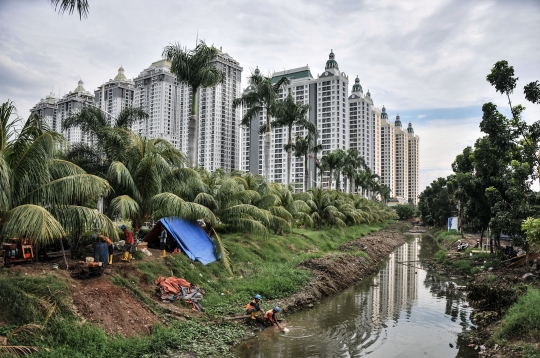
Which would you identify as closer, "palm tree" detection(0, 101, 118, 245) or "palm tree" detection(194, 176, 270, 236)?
"palm tree" detection(0, 101, 118, 245)

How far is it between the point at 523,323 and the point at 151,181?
13297 mm

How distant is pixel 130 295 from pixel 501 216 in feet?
56.8

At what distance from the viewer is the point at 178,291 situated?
1282 centimetres

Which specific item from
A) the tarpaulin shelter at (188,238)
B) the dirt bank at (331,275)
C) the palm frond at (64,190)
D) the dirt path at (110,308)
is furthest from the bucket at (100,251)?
the dirt bank at (331,275)

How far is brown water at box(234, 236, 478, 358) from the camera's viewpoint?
448 inches

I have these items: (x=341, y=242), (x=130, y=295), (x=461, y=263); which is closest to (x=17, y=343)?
(x=130, y=295)

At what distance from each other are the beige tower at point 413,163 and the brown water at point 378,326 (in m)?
148

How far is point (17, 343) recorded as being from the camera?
25.3 ft

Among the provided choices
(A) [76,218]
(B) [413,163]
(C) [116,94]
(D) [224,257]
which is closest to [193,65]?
(D) [224,257]

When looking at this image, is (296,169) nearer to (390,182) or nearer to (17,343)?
(390,182)

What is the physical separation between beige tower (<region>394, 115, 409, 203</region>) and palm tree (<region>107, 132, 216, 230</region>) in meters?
144

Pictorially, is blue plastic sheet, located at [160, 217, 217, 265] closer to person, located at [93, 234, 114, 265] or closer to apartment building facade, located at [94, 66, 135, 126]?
person, located at [93, 234, 114, 265]

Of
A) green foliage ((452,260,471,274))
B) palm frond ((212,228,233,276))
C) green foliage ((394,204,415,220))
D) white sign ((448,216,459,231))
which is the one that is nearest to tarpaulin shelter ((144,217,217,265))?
palm frond ((212,228,233,276))

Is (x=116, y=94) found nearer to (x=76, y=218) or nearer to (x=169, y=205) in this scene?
(x=169, y=205)
